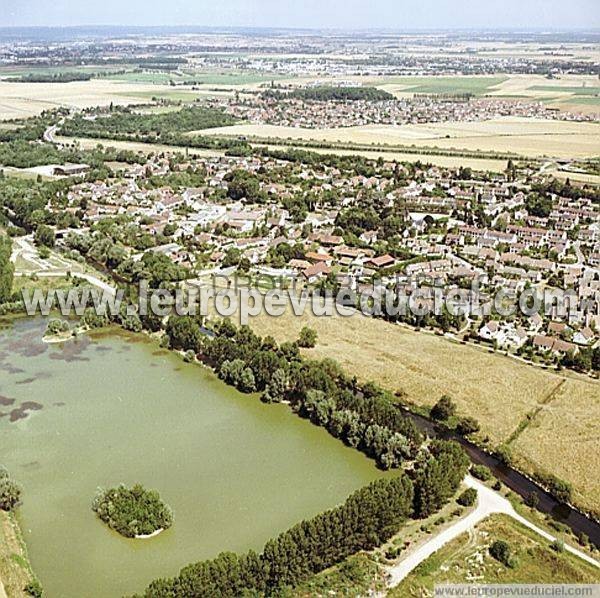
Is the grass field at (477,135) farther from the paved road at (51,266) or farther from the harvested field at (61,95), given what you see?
the paved road at (51,266)

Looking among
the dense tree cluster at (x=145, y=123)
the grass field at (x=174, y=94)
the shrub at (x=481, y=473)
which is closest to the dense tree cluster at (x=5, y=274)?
the shrub at (x=481, y=473)

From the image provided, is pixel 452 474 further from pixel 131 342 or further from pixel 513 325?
pixel 131 342

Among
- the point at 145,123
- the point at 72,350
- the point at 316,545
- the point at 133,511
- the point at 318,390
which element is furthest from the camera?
the point at 145,123

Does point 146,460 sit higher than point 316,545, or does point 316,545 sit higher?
point 316,545

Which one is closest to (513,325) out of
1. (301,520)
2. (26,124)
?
(301,520)

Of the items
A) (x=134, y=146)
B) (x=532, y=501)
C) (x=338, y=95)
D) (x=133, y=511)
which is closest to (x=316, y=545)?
(x=133, y=511)

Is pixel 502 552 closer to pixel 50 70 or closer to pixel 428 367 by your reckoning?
pixel 428 367

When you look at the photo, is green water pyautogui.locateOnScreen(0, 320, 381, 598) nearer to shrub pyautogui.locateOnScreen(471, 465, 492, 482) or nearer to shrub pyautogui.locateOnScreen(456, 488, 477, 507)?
shrub pyautogui.locateOnScreen(456, 488, 477, 507)
